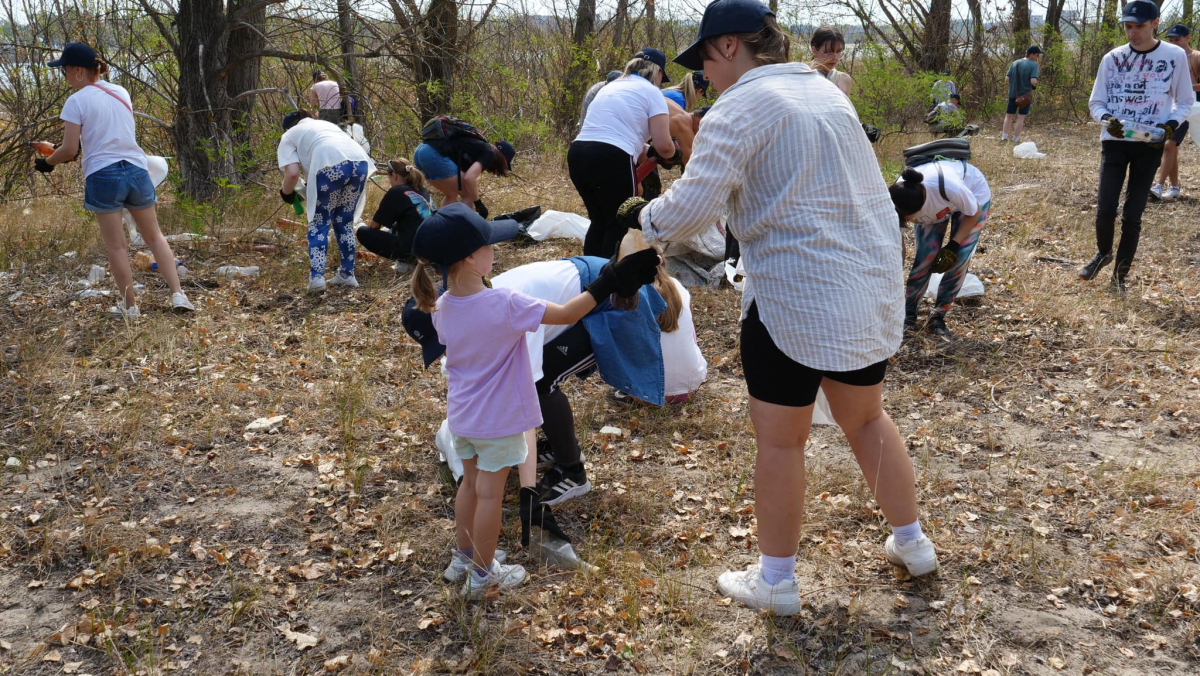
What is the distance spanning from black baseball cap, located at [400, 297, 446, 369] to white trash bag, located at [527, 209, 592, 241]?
4564mm

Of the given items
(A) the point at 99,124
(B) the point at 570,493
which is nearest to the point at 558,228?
(A) the point at 99,124

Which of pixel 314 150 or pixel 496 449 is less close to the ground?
pixel 314 150

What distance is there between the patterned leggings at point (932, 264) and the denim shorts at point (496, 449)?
2995 mm

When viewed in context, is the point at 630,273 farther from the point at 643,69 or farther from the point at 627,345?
the point at 643,69

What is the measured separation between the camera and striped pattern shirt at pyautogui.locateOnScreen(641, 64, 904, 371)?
7.34ft

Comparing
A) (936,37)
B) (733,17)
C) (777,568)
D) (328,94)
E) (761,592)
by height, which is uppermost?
(936,37)

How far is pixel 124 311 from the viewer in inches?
226

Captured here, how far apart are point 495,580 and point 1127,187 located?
4761 mm

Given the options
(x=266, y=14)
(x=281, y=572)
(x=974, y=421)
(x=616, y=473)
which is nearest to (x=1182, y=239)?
(x=974, y=421)

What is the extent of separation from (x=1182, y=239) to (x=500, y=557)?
22.2 feet

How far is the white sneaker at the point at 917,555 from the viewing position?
2.85 meters

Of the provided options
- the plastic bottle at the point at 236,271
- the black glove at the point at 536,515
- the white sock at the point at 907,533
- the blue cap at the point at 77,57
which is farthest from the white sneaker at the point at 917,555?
the plastic bottle at the point at 236,271

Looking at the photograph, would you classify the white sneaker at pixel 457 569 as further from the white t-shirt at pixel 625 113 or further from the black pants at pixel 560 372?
the white t-shirt at pixel 625 113

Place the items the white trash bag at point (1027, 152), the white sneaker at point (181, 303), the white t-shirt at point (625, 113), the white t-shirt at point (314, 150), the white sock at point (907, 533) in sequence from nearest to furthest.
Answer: the white sock at point (907, 533)
the white t-shirt at point (625, 113)
the white sneaker at point (181, 303)
the white t-shirt at point (314, 150)
the white trash bag at point (1027, 152)
